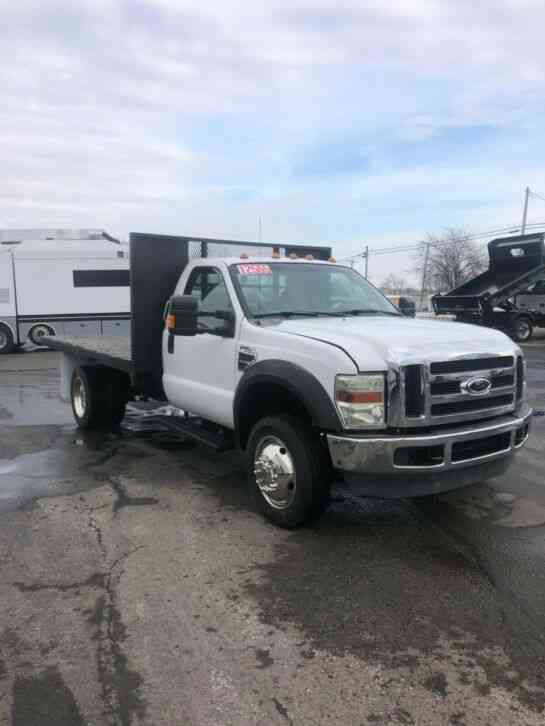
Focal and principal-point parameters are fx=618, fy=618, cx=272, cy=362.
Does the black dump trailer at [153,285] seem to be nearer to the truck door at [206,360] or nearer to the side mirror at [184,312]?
the truck door at [206,360]

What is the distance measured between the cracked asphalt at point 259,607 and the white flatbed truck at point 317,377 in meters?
0.49

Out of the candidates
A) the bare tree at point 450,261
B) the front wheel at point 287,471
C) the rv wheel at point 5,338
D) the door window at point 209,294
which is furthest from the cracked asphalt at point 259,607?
the bare tree at point 450,261

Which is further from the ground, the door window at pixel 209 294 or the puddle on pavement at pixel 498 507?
the door window at pixel 209 294

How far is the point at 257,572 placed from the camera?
3.89 metres

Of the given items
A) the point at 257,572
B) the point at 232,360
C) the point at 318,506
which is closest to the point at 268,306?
the point at 232,360

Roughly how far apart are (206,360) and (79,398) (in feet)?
10.7

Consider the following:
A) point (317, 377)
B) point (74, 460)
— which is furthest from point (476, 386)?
point (74, 460)

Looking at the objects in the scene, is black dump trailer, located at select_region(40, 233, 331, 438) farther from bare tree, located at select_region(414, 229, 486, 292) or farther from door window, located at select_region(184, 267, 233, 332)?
bare tree, located at select_region(414, 229, 486, 292)

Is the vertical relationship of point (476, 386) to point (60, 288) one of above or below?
below

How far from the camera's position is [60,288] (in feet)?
61.0

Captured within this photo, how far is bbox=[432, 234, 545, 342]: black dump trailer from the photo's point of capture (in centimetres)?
1939

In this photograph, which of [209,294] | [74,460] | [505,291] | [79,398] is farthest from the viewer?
[505,291]

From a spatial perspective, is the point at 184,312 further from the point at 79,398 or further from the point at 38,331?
the point at 38,331

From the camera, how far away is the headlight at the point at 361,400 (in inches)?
154
